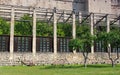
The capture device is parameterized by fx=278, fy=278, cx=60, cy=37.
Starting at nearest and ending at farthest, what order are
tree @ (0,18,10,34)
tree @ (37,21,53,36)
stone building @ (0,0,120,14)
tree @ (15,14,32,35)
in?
tree @ (0,18,10,34)
tree @ (15,14,32,35)
tree @ (37,21,53,36)
stone building @ (0,0,120,14)

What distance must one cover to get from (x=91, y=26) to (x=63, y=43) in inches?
220

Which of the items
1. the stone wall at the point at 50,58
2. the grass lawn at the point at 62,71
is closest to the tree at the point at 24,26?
the stone wall at the point at 50,58

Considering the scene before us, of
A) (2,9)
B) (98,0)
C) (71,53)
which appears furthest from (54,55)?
(98,0)

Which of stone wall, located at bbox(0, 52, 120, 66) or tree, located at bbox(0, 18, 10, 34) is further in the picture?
tree, located at bbox(0, 18, 10, 34)

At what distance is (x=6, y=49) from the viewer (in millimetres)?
38906

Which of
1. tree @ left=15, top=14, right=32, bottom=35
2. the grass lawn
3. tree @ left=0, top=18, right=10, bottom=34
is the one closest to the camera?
the grass lawn

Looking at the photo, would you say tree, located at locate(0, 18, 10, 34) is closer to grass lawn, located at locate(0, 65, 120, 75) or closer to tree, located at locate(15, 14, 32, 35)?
tree, located at locate(15, 14, 32, 35)

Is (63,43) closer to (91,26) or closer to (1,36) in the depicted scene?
(91,26)

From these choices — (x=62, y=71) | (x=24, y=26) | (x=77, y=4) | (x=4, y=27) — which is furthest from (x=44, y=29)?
(x=77, y=4)

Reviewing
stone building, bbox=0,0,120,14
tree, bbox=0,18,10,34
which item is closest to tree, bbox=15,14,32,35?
tree, bbox=0,18,10,34

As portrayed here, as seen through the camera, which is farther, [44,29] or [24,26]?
[24,26]

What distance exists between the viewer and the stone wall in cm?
3779

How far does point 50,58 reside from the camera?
40.1m

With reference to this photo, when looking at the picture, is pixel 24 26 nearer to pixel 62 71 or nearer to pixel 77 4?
pixel 62 71
